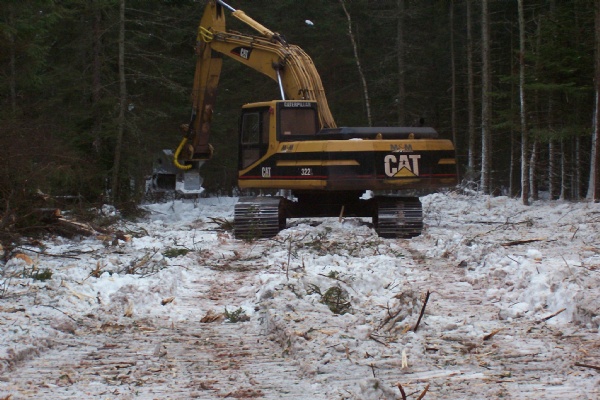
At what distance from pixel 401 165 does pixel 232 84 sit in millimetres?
21378

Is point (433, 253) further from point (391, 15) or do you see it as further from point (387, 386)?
point (391, 15)

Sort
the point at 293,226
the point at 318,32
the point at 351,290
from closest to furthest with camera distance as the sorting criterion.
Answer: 1. the point at 351,290
2. the point at 293,226
3. the point at 318,32

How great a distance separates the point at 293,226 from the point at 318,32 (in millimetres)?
23344

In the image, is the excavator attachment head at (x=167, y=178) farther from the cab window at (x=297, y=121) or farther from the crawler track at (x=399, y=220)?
the crawler track at (x=399, y=220)

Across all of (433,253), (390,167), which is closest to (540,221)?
(390,167)

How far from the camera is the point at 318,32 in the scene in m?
37.2

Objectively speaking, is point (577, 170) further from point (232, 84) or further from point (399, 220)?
point (399, 220)

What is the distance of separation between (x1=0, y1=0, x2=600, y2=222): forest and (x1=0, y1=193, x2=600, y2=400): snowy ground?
150 inches

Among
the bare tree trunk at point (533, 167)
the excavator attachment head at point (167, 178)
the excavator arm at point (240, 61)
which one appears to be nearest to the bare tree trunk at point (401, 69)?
the bare tree trunk at point (533, 167)

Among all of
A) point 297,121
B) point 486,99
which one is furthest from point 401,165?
point 486,99

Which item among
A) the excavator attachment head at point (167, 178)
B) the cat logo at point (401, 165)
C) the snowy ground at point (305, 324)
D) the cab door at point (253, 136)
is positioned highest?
the cab door at point (253, 136)

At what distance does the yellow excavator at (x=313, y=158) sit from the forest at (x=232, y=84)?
3762 millimetres

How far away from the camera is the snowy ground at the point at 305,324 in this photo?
15.2 feet

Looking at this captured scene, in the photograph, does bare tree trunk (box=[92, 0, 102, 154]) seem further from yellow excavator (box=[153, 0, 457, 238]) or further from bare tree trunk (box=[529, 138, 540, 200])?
bare tree trunk (box=[529, 138, 540, 200])
